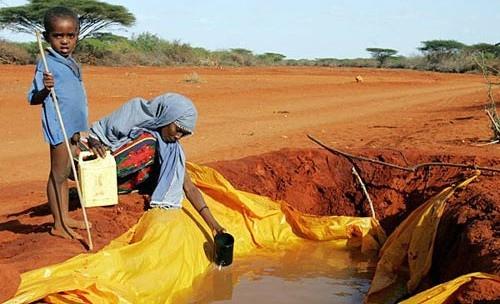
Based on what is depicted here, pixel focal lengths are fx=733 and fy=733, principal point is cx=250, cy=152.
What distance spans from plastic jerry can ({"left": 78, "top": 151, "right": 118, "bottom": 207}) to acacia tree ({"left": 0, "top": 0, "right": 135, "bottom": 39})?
72.9 ft

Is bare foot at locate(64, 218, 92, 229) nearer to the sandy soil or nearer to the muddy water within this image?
the sandy soil

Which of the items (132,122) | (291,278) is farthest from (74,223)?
(291,278)

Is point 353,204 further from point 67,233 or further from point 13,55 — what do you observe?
point 13,55

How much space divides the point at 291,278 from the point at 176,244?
102 cm

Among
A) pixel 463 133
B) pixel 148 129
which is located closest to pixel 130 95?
pixel 463 133

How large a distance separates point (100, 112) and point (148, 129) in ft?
27.4

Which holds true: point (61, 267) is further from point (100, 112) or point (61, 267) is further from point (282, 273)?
point (100, 112)

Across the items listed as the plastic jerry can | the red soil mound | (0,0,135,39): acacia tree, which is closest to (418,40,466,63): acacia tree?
(0,0,135,39): acacia tree

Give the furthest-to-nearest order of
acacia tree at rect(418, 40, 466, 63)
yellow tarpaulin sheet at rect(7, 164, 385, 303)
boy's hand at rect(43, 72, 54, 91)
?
acacia tree at rect(418, 40, 466, 63), boy's hand at rect(43, 72, 54, 91), yellow tarpaulin sheet at rect(7, 164, 385, 303)

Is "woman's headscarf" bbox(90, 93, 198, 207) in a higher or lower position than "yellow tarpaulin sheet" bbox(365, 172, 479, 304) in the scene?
higher

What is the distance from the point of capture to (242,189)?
6988 mm

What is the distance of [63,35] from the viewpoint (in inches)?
187

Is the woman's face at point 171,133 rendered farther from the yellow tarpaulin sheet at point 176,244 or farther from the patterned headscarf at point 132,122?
the yellow tarpaulin sheet at point 176,244

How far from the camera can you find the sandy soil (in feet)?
16.7
